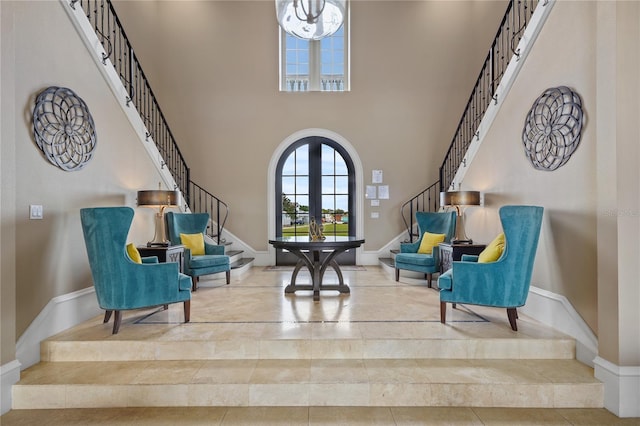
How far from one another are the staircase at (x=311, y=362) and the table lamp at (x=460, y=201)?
125 centimetres

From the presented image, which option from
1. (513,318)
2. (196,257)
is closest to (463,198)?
(513,318)

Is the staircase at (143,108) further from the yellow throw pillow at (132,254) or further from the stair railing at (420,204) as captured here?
the stair railing at (420,204)

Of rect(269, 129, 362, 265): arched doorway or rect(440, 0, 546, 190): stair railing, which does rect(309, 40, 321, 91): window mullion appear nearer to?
rect(269, 129, 362, 265): arched doorway

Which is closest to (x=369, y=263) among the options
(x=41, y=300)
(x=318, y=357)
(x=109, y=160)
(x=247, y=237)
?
(x=247, y=237)

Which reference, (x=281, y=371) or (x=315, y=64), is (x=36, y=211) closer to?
(x=281, y=371)

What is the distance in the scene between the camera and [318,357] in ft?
9.12

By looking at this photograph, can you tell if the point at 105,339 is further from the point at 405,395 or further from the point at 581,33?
the point at 581,33

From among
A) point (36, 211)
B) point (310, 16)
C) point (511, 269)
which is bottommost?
point (511, 269)

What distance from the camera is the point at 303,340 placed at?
2812mm

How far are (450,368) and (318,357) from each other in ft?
3.30

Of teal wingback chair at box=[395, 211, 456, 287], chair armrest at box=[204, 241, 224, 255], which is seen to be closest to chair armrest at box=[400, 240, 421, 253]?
teal wingback chair at box=[395, 211, 456, 287]

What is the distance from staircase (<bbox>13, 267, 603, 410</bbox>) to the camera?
2383 mm

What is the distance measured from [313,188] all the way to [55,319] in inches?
185

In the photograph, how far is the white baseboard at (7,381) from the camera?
231cm
